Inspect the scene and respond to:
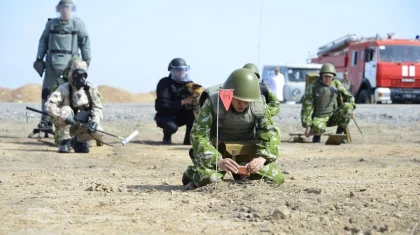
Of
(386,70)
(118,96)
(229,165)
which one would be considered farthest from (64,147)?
(118,96)

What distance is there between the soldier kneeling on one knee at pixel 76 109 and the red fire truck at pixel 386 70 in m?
17.2

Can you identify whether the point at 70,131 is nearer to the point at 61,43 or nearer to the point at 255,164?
the point at 61,43

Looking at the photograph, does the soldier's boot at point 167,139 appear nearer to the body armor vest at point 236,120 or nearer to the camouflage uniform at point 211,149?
the body armor vest at point 236,120

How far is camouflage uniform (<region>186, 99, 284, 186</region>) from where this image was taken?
7574mm

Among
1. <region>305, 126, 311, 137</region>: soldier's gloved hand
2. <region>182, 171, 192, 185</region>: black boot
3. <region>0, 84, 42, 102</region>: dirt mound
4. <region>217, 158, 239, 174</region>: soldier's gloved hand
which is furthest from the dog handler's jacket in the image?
<region>0, 84, 42, 102</region>: dirt mound

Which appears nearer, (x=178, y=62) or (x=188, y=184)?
(x=188, y=184)

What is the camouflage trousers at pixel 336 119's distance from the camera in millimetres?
14875

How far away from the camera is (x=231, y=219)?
20.0ft

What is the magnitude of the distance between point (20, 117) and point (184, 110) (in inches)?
354

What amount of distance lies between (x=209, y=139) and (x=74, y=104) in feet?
16.2

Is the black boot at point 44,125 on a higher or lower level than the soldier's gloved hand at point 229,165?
lower

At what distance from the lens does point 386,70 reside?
2795 centimetres

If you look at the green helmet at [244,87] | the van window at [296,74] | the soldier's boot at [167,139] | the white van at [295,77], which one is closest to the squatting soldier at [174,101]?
the soldier's boot at [167,139]

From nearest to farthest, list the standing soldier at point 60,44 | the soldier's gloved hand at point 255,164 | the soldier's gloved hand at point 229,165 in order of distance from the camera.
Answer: the soldier's gloved hand at point 229,165 < the soldier's gloved hand at point 255,164 < the standing soldier at point 60,44
